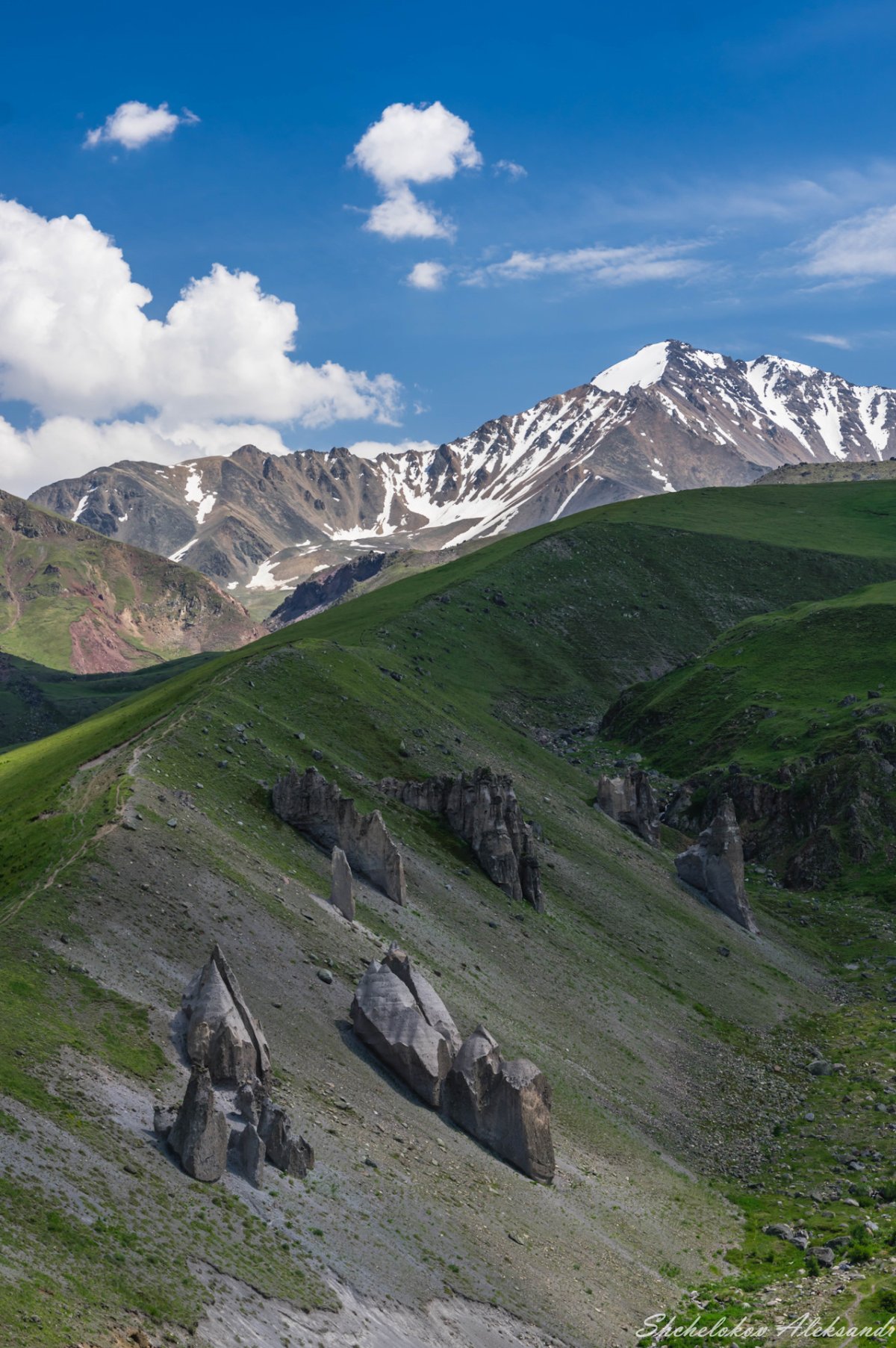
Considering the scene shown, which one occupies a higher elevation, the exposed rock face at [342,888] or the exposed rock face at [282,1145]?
the exposed rock face at [342,888]

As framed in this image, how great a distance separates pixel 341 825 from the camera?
76.6 metres

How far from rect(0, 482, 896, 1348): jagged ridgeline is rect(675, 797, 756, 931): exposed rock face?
1470 mm

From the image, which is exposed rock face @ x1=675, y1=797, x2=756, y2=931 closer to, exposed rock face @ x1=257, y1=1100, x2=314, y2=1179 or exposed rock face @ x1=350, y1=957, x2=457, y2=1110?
exposed rock face @ x1=350, y1=957, x2=457, y2=1110

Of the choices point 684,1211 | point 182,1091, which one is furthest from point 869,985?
point 182,1091

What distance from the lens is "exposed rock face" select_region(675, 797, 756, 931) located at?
356 ft

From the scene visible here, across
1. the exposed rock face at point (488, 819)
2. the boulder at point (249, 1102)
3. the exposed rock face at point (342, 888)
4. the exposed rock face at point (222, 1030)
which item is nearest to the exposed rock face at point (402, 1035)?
the exposed rock face at point (222, 1030)

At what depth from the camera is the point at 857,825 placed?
12850 cm

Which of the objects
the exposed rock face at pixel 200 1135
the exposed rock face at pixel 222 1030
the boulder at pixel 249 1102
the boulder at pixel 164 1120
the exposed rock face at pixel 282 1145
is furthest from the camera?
the exposed rock face at pixel 222 1030

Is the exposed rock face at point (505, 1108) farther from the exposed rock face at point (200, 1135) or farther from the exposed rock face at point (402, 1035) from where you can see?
the exposed rock face at point (200, 1135)

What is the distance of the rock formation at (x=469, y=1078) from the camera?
54.2m

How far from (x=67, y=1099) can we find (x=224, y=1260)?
786 centimetres

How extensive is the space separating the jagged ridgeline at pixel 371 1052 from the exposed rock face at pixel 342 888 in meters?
0.18

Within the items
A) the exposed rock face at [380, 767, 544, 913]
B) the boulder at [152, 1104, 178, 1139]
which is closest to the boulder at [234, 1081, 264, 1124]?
the boulder at [152, 1104, 178, 1139]

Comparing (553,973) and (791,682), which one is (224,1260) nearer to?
(553,973)
